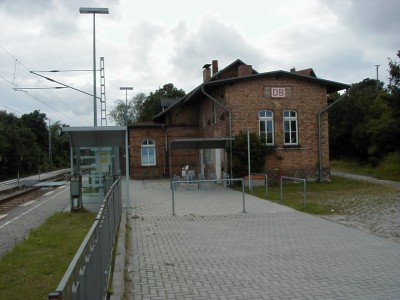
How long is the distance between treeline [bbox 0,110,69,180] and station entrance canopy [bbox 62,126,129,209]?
677 inches

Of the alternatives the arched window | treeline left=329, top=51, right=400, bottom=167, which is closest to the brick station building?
the arched window

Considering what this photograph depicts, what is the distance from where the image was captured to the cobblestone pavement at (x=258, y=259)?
5.93 m

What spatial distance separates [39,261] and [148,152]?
29.3 m

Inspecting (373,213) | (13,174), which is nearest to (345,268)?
(373,213)

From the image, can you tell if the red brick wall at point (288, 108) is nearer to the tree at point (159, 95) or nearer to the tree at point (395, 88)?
the tree at point (395, 88)

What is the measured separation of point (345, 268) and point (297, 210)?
7.55 meters

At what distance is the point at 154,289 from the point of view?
602 cm

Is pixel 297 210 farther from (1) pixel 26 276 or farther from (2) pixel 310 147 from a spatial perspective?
(2) pixel 310 147

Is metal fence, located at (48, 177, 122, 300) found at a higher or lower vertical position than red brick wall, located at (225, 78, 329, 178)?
lower

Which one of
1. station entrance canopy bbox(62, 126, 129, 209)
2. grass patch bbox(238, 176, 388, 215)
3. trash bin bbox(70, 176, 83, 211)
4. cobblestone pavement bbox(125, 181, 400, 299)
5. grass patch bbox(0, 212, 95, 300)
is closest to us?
cobblestone pavement bbox(125, 181, 400, 299)

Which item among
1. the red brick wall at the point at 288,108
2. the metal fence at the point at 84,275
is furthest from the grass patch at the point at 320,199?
the metal fence at the point at 84,275

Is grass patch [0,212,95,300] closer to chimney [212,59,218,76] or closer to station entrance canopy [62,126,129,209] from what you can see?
station entrance canopy [62,126,129,209]

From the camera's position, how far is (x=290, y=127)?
26938 millimetres

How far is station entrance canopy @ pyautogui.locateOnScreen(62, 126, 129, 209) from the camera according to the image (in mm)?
15873
